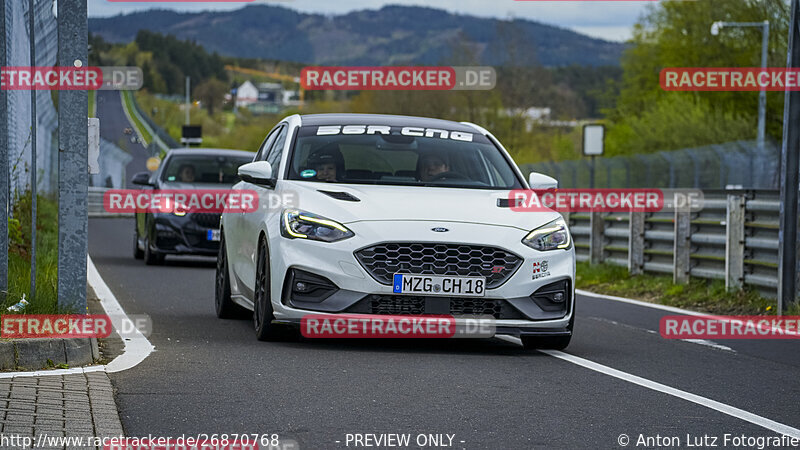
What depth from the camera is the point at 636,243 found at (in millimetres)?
17766

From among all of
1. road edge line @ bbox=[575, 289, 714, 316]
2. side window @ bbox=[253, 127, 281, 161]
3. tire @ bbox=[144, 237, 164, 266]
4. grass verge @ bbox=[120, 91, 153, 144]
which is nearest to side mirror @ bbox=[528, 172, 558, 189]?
side window @ bbox=[253, 127, 281, 161]

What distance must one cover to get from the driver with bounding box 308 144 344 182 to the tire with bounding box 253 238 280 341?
650mm

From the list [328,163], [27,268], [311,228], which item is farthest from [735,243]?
[27,268]

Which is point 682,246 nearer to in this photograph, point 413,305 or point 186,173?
point 186,173

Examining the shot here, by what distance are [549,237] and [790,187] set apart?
16.6ft

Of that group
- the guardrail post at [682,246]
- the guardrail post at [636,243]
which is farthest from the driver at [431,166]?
the guardrail post at [636,243]

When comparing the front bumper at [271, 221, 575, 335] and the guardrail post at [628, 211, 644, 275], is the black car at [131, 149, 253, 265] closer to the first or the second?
the guardrail post at [628, 211, 644, 275]

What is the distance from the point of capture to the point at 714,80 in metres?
67.8

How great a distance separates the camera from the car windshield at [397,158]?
968cm

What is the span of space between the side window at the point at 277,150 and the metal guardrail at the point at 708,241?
574 cm

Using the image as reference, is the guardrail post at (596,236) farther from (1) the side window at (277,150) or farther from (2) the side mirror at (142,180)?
(1) the side window at (277,150)

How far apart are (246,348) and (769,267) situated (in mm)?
7284

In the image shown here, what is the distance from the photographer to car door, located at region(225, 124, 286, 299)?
9703 mm

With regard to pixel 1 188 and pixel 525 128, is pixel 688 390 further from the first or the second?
pixel 525 128
